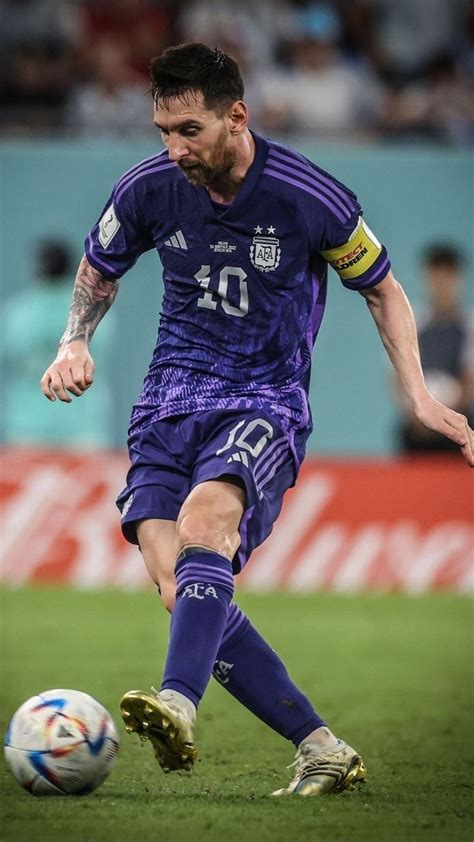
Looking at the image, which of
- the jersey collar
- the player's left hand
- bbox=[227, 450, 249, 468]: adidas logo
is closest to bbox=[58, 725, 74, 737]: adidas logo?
bbox=[227, 450, 249, 468]: adidas logo

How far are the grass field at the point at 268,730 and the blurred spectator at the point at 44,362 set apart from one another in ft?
6.52

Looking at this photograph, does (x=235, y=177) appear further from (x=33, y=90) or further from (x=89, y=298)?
(x=33, y=90)

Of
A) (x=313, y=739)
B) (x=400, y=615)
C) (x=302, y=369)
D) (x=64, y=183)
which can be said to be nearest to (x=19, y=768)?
(x=313, y=739)

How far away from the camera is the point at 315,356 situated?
1428 cm

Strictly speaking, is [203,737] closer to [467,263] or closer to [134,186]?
[134,186]

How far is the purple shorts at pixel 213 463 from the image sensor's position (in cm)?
485

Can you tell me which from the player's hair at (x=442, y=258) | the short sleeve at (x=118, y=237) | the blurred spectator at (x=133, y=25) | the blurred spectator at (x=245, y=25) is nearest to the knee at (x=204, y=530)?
the short sleeve at (x=118, y=237)

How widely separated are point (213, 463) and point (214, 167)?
3.20ft

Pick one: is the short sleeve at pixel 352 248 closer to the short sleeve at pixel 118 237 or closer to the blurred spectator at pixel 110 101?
the short sleeve at pixel 118 237

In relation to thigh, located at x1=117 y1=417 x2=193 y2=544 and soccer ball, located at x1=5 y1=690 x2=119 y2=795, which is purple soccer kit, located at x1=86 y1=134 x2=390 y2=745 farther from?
soccer ball, located at x1=5 y1=690 x2=119 y2=795

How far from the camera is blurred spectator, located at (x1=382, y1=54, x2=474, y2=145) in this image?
47.1 feet

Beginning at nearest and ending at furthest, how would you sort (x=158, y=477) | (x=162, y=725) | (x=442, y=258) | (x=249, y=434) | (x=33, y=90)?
(x=162, y=725) → (x=249, y=434) → (x=158, y=477) → (x=442, y=258) → (x=33, y=90)

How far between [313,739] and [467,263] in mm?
9914

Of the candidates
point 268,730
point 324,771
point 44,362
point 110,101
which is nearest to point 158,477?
point 324,771
